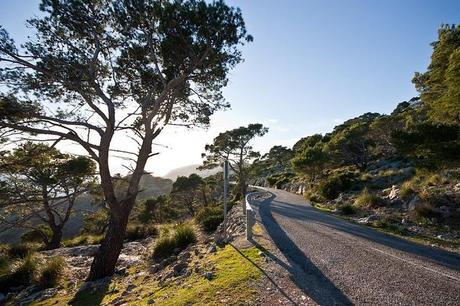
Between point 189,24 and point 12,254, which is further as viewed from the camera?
point 12,254

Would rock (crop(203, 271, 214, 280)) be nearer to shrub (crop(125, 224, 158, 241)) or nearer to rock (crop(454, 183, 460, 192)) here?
shrub (crop(125, 224, 158, 241))

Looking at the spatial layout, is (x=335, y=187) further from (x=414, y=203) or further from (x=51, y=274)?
(x=51, y=274)

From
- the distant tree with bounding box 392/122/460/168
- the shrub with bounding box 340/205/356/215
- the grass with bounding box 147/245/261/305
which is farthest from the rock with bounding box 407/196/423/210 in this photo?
the grass with bounding box 147/245/261/305

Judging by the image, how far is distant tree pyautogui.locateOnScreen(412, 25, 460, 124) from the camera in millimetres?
12492

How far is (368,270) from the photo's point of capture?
242 inches

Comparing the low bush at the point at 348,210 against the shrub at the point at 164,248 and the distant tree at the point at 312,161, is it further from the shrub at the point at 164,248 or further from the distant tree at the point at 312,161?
the distant tree at the point at 312,161

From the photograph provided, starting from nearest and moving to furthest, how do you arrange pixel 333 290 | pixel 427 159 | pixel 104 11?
1. pixel 333 290
2. pixel 104 11
3. pixel 427 159

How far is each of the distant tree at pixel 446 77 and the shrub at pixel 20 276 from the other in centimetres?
1946

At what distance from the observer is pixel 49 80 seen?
8.59m

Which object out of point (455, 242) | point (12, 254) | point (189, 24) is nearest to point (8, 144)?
point (189, 24)

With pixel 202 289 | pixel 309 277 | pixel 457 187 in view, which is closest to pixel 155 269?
pixel 202 289

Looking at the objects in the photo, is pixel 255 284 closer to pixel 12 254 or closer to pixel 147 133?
pixel 147 133

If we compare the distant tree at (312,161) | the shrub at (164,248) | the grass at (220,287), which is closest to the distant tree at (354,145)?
the distant tree at (312,161)

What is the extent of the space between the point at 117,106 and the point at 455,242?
14053 millimetres
